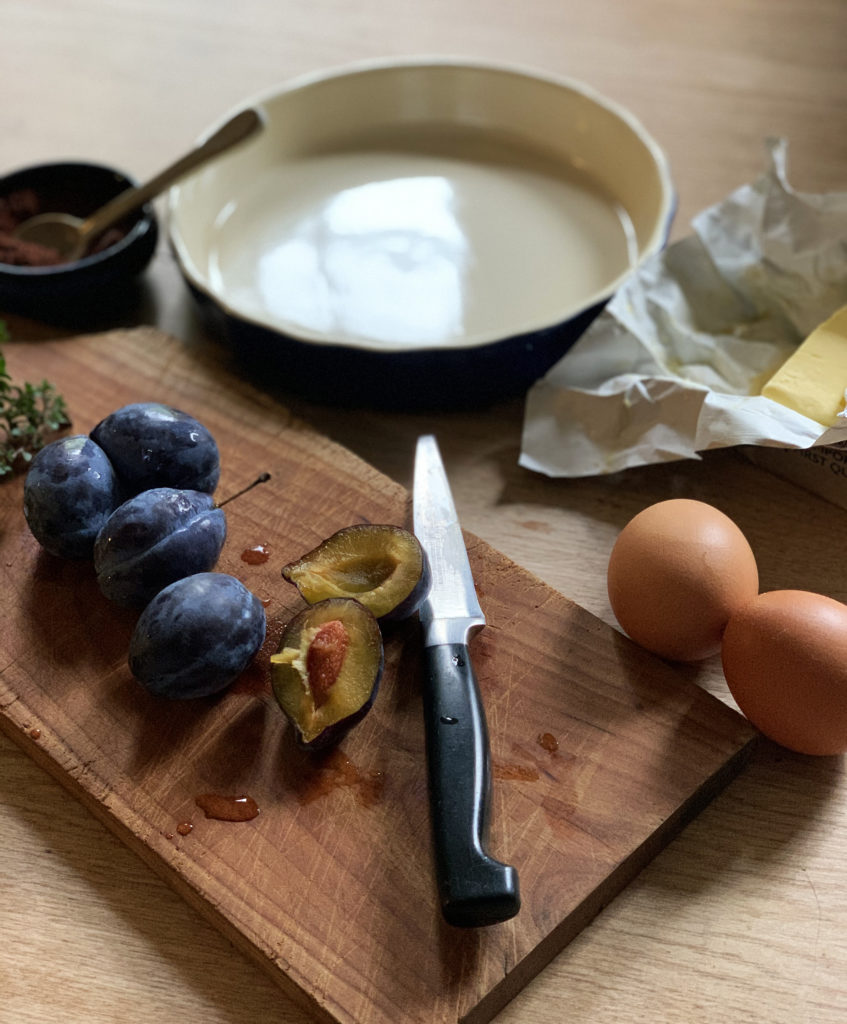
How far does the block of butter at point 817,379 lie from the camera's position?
872 mm

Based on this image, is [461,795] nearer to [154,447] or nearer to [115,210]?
[154,447]

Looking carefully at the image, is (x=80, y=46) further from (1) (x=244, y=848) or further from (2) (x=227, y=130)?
(1) (x=244, y=848)

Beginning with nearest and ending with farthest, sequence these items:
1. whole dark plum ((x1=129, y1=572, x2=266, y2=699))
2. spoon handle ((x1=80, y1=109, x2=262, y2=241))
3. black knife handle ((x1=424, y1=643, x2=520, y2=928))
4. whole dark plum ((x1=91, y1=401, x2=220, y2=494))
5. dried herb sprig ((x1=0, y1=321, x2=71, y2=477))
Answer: black knife handle ((x1=424, y1=643, x2=520, y2=928)) < whole dark plum ((x1=129, y1=572, x2=266, y2=699)) < whole dark plum ((x1=91, y1=401, x2=220, y2=494)) < dried herb sprig ((x1=0, y1=321, x2=71, y2=477)) < spoon handle ((x1=80, y1=109, x2=262, y2=241))

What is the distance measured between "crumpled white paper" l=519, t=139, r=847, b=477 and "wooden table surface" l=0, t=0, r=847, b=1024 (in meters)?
0.05

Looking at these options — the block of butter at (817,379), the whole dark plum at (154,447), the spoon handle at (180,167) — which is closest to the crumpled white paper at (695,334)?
the block of butter at (817,379)

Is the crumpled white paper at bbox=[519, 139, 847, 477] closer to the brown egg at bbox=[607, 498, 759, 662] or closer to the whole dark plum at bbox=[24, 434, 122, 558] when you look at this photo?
the brown egg at bbox=[607, 498, 759, 662]

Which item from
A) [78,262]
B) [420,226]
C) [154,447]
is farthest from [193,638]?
[420,226]

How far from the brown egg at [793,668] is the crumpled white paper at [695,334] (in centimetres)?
23

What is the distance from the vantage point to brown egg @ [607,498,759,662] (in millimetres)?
731

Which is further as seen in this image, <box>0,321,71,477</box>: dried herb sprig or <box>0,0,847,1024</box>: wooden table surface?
<box>0,321,71,477</box>: dried herb sprig

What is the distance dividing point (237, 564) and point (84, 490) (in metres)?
0.14

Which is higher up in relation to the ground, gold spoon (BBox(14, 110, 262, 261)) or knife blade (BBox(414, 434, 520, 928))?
gold spoon (BBox(14, 110, 262, 261))

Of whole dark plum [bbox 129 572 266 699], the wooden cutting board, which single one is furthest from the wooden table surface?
whole dark plum [bbox 129 572 266 699]

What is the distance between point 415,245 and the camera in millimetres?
1182
